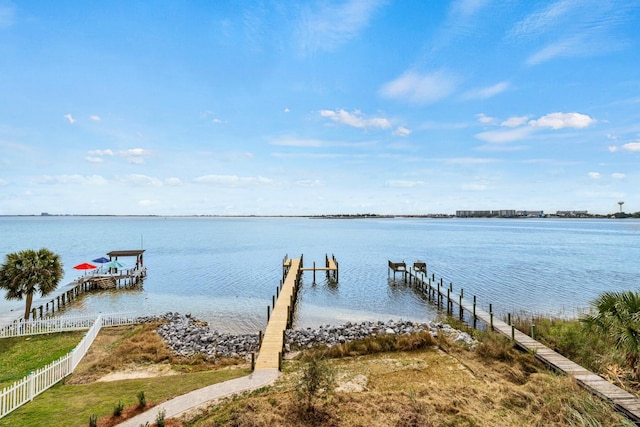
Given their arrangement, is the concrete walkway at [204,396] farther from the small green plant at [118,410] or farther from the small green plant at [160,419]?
the small green plant at [118,410]

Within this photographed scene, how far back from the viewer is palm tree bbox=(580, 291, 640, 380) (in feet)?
30.3

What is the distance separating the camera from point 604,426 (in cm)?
868

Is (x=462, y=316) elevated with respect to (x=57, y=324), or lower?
lower

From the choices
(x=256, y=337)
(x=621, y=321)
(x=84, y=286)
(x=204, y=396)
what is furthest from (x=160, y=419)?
(x=84, y=286)

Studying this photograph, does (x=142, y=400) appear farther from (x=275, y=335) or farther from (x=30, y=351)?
(x=30, y=351)

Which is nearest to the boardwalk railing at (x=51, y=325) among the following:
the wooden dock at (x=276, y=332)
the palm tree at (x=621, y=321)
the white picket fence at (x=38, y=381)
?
the white picket fence at (x=38, y=381)

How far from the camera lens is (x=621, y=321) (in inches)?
373

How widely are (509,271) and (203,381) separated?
125 ft

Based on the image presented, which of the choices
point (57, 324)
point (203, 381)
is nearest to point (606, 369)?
point (203, 381)

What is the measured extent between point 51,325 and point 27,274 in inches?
153

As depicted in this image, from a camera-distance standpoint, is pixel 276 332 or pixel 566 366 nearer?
pixel 566 366

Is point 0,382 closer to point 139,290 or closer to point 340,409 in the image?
point 340,409

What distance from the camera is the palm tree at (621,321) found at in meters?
9.23

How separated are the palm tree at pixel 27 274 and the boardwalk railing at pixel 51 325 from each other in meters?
2.30
